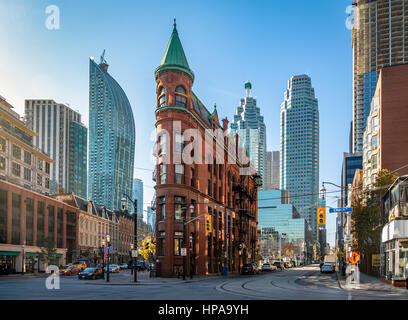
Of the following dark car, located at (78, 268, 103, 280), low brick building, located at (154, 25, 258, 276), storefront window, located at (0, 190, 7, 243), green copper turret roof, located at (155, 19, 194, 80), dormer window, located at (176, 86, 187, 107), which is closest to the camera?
dark car, located at (78, 268, 103, 280)

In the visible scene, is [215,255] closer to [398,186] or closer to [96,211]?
[398,186]

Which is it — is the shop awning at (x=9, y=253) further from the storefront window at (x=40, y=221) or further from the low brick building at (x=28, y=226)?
the storefront window at (x=40, y=221)

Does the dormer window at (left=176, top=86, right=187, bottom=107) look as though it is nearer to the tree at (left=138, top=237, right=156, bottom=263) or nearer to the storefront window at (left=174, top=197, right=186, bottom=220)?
the storefront window at (left=174, top=197, right=186, bottom=220)

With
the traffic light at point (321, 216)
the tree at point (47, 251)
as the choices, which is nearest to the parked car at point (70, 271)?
the tree at point (47, 251)

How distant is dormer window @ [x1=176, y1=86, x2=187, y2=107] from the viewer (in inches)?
2069

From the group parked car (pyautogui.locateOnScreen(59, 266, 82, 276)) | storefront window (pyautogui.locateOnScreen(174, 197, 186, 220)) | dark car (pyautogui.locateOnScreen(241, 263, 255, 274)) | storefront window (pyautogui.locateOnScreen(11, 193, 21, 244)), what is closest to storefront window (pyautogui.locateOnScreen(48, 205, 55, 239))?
storefront window (pyautogui.locateOnScreen(11, 193, 21, 244))

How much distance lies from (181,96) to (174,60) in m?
4.68

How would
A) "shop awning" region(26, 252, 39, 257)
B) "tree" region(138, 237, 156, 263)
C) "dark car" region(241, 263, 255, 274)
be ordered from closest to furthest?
"tree" region(138, 237, 156, 263) < "dark car" region(241, 263, 255, 274) < "shop awning" region(26, 252, 39, 257)

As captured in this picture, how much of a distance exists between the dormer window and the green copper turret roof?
90.9 inches

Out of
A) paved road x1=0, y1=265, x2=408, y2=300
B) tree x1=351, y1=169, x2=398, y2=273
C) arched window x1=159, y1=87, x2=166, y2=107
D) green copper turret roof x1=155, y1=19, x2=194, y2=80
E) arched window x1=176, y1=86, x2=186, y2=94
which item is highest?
green copper turret roof x1=155, y1=19, x2=194, y2=80

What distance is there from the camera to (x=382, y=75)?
63.6m

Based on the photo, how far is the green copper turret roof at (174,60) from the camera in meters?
51.9

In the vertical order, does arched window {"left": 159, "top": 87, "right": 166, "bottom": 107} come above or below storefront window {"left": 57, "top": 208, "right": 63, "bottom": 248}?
above
